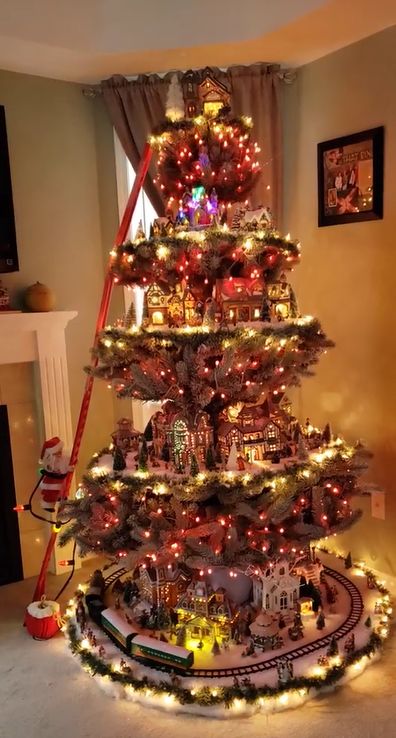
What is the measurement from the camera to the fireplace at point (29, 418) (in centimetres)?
305

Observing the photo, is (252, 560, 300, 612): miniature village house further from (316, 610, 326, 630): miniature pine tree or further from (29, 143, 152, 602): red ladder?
(29, 143, 152, 602): red ladder

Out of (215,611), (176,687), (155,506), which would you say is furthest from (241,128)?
(176,687)

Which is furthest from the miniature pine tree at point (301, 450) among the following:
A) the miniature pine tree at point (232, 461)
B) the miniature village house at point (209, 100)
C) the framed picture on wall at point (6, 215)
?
the framed picture on wall at point (6, 215)

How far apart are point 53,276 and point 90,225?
0.36 metres

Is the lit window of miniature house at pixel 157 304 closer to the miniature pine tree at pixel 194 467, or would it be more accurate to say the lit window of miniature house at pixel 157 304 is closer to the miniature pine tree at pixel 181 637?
the miniature pine tree at pixel 194 467

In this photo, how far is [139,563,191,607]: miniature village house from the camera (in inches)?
101

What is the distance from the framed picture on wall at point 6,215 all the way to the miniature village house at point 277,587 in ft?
6.00

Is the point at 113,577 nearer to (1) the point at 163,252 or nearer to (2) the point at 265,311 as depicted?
(2) the point at 265,311

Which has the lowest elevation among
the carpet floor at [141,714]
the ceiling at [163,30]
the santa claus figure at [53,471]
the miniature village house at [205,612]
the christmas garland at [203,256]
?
the carpet floor at [141,714]

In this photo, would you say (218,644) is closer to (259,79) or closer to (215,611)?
(215,611)

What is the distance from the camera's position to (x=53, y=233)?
3154 mm

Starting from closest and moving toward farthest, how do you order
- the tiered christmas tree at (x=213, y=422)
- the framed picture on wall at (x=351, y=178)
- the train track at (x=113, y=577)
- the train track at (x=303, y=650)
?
1. the train track at (x=303, y=650)
2. the tiered christmas tree at (x=213, y=422)
3. the framed picture on wall at (x=351, y=178)
4. the train track at (x=113, y=577)

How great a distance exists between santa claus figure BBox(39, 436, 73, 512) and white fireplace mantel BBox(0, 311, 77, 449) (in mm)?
432

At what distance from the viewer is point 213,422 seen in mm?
2457
